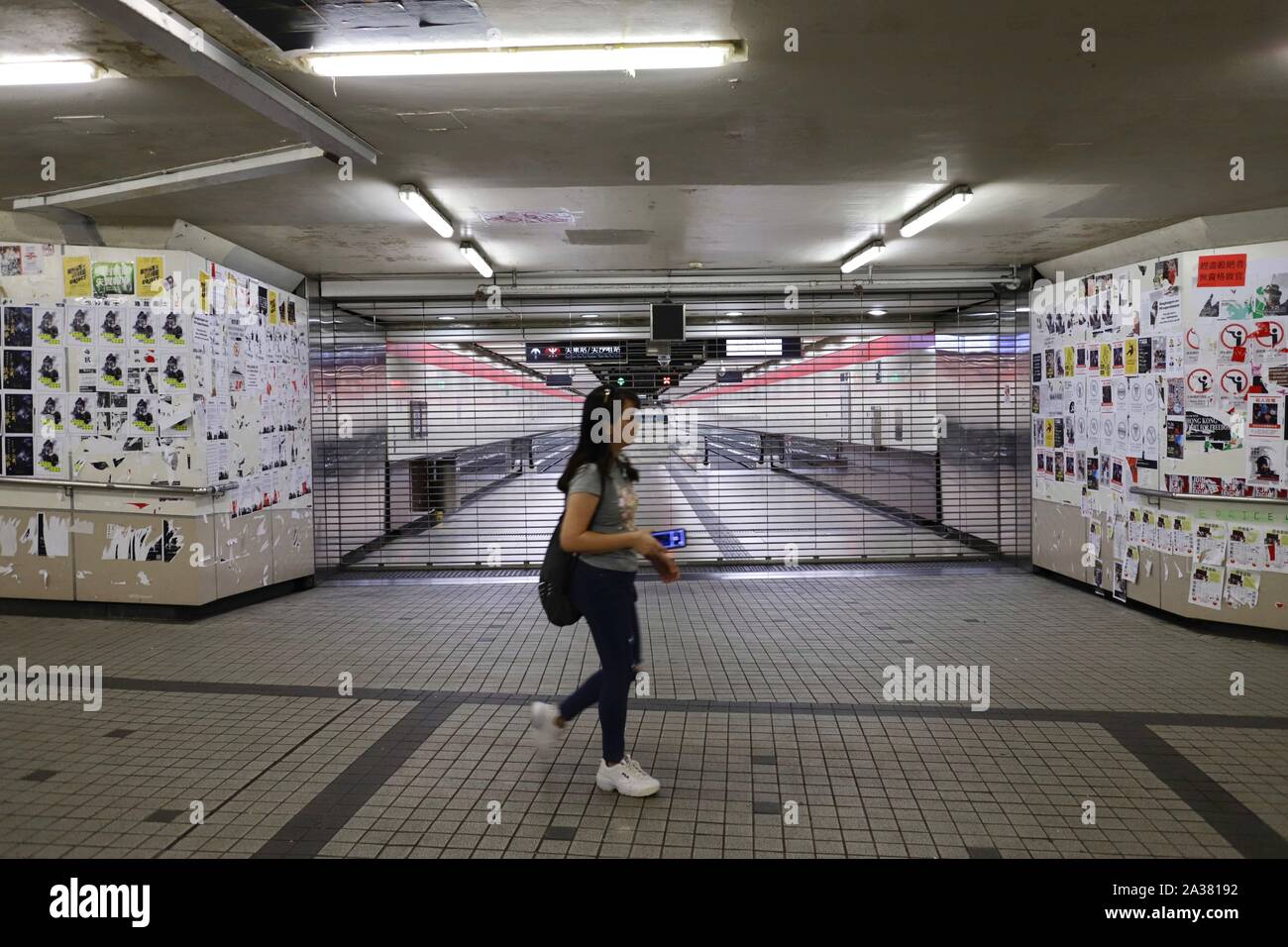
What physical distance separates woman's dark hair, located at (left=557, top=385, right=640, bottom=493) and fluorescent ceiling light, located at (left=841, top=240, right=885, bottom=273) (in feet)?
15.7

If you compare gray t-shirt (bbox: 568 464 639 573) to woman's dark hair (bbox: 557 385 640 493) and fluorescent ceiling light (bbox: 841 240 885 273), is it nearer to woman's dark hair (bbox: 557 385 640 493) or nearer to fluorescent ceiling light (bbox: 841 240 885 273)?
woman's dark hair (bbox: 557 385 640 493)

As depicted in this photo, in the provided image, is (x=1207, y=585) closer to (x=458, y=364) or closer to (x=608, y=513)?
(x=608, y=513)

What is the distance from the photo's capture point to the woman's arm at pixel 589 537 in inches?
123

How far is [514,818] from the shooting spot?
3.16 metres

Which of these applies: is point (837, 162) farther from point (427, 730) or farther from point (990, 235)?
point (427, 730)

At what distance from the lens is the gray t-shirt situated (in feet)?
10.5

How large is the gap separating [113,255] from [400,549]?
4283 mm

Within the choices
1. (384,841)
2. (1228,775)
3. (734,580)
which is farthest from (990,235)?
(384,841)

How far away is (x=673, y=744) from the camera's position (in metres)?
3.92

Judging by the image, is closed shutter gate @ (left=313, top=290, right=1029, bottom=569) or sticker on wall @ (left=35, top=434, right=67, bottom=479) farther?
closed shutter gate @ (left=313, top=290, right=1029, bottom=569)

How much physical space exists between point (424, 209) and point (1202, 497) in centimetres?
580

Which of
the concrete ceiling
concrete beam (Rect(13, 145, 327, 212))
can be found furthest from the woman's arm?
concrete beam (Rect(13, 145, 327, 212))

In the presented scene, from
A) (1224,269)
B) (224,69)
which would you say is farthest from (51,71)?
(1224,269)

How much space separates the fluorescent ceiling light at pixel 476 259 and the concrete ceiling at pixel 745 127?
9.2 inches
